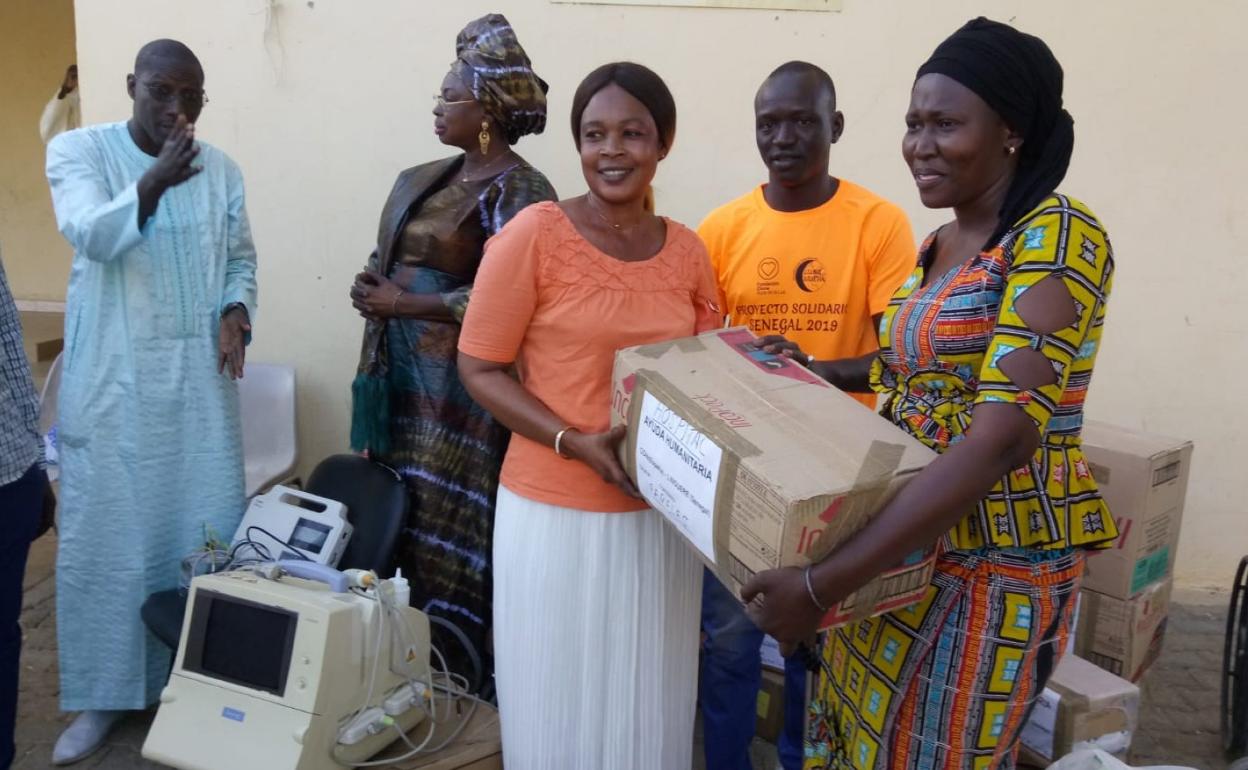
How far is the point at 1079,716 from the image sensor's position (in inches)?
108

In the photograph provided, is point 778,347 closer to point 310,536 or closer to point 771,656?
point 771,656

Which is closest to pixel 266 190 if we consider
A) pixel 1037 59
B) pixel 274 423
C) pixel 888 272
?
pixel 274 423

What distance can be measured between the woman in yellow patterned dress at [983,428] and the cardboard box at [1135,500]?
1634 millimetres

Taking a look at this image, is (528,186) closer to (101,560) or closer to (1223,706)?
(101,560)

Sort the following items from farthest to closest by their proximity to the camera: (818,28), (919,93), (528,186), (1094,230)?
(818,28) → (528,186) → (919,93) → (1094,230)

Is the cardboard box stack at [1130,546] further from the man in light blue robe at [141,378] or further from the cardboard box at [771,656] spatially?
the man in light blue robe at [141,378]

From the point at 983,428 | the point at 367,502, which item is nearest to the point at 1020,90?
the point at 983,428

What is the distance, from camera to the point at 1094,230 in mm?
1415

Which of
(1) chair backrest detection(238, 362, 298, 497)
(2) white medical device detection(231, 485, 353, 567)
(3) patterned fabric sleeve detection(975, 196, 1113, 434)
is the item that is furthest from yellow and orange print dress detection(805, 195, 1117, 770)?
(1) chair backrest detection(238, 362, 298, 497)

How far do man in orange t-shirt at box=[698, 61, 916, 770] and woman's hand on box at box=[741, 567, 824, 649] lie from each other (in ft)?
3.69

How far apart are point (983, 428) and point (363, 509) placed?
2250 millimetres

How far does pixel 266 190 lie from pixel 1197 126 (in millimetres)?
3976

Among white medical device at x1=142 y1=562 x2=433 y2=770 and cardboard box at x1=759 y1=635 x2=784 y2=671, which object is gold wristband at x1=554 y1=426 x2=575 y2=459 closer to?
white medical device at x1=142 y1=562 x2=433 y2=770

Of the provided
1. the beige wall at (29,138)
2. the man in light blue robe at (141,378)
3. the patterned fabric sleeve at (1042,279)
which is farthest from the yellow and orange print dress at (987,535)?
the beige wall at (29,138)
